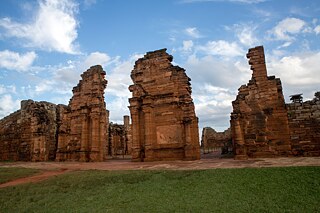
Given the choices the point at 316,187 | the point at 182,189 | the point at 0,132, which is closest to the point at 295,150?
the point at 316,187

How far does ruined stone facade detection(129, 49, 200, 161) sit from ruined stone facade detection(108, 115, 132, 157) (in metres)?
12.6

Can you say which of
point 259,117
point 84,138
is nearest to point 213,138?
point 259,117

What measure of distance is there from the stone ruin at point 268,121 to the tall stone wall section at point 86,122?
9161 mm

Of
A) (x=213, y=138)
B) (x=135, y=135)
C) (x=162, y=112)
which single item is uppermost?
(x=162, y=112)

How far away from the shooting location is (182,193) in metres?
5.36

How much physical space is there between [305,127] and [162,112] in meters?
7.76

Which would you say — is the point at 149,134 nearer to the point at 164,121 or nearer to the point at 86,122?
the point at 164,121

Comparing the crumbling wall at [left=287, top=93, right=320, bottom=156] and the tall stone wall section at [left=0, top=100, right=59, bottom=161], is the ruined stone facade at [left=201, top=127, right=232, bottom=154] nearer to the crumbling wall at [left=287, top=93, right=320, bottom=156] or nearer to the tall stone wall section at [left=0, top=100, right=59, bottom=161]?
the crumbling wall at [left=287, top=93, right=320, bottom=156]

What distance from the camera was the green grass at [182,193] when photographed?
448 centimetres

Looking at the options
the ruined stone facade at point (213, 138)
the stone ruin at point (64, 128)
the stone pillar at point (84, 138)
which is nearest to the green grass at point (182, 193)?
the stone pillar at point (84, 138)

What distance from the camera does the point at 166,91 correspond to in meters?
14.8

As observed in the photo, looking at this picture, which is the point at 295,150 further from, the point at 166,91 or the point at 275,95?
the point at 166,91

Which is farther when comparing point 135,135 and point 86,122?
point 86,122

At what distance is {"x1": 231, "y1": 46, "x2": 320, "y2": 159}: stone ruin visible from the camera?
39.7 ft
